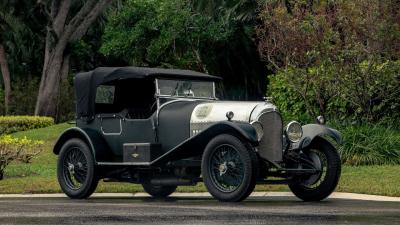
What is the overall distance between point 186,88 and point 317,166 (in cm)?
273

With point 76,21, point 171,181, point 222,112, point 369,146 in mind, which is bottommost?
point 171,181

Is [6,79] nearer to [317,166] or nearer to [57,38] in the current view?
[57,38]

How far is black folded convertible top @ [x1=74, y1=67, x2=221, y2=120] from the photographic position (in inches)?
583

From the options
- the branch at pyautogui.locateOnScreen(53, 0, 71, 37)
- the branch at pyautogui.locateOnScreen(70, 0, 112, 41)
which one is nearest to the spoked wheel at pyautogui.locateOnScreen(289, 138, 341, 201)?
the branch at pyautogui.locateOnScreen(70, 0, 112, 41)

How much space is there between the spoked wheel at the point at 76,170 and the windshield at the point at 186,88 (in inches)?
61.1

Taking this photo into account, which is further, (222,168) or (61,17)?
(61,17)

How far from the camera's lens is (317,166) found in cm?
1356

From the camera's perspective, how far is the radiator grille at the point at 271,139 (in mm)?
13352

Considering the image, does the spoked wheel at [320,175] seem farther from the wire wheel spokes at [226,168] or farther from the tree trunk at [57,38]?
the tree trunk at [57,38]

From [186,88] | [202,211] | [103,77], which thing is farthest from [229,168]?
[103,77]

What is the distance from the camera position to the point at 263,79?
144 feet

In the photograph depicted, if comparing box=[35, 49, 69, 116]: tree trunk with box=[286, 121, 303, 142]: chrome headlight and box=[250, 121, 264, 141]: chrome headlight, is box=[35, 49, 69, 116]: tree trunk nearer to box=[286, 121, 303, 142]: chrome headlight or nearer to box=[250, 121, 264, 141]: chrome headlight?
box=[286, 121, 303, 142]: chrome headlight

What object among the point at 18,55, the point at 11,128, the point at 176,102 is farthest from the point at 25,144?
the point at 18,55

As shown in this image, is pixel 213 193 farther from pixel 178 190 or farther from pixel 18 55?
pixel 18 55
